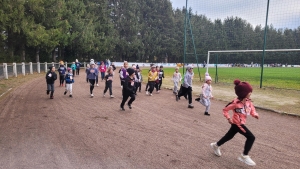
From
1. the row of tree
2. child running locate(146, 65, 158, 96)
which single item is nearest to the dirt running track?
child running locate(146, 65, 158, 96)

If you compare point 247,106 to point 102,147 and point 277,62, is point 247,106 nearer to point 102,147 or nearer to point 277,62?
point 102,147

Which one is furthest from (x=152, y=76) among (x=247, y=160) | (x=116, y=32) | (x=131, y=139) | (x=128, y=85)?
(x=116, y=32)

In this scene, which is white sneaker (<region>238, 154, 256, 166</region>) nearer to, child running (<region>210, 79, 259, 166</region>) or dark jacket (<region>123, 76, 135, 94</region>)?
child running (<region>210, 79, 259, 166</region>)

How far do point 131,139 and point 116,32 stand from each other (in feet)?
216

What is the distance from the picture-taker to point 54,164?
493 centimetres

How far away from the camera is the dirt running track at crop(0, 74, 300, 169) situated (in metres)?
5.11

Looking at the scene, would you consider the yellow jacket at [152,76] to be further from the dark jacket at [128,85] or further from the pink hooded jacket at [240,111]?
the pink hooded jacket at [240,111]

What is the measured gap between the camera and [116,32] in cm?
6994

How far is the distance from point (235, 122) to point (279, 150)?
155 centimetres

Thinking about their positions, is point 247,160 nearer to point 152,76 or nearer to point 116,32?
point 152,76

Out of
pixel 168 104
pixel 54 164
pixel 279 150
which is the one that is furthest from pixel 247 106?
pixel 168 104

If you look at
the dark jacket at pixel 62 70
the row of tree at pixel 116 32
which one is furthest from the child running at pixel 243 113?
the row of tree at pixel 116 32

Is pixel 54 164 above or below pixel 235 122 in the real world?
below

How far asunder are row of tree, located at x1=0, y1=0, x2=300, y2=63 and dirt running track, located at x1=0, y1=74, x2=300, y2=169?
14.1m
